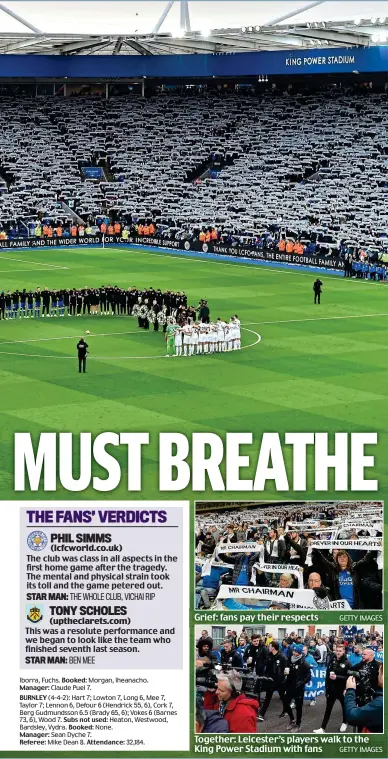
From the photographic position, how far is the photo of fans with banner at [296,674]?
16203 mm

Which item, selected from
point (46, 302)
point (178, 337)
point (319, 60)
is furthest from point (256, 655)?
point (319, 60)

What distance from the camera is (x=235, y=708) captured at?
52.4 feet

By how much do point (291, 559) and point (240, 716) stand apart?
2477 millimetres

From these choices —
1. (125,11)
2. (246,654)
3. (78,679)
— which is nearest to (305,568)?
(246,654)

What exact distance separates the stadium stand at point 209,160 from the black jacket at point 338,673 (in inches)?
2457

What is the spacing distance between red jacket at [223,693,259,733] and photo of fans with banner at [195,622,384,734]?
12 mm

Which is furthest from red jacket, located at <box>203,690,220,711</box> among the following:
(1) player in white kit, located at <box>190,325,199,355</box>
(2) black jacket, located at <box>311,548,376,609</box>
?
(1) player in white kit, located at <box>190,325,199,355</box>

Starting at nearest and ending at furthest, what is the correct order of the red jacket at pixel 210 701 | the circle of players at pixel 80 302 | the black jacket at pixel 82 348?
1. the red jacket at pixel 210 701
2. the black jacket at pixel 82 348
3. the circle of players at pixel 80 302

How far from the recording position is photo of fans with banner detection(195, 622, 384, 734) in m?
16.2

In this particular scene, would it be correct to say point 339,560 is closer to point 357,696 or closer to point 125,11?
point 357,696

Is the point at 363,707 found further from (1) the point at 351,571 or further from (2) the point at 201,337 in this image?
(2) the point at 201,337

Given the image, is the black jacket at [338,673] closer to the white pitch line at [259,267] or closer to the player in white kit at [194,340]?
the player in white kit at [194,340]

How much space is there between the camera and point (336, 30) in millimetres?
85875

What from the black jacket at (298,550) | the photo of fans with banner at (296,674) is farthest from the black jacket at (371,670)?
the black jacket at (298,550)
